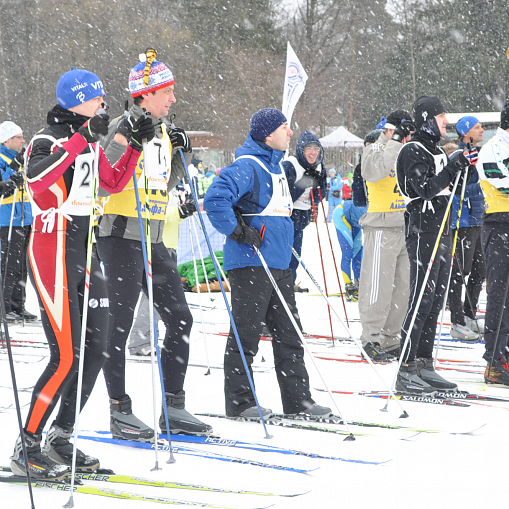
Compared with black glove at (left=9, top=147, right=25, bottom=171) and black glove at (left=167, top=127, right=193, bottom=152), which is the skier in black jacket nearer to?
black glove at (left=167, top=127, right=193, bottom=152)

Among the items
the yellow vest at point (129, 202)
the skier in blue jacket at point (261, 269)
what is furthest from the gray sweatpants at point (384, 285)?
the yellow vest at point (129, 202)

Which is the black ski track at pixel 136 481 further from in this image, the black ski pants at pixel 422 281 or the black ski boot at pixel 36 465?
the black ski pants at pixel 422 281

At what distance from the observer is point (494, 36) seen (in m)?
35.8

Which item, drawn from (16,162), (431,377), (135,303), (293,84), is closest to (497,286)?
(431,377)

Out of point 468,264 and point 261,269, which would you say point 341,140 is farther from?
point 261,269

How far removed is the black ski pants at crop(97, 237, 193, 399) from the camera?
3.59 m

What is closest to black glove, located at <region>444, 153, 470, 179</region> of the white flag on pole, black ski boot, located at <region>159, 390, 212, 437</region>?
black ski boot, located at <region>159, 390, 212, 437</region>

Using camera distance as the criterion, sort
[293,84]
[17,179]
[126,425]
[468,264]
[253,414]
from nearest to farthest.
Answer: [126,425]
[253,414]
[17,179]
[468,264]
[293,84]

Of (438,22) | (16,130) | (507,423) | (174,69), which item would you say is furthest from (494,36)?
(507,423)

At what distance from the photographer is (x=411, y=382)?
467cm

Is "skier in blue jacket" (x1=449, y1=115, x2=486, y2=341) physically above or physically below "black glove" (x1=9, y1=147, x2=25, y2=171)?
below

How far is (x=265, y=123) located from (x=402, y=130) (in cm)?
188

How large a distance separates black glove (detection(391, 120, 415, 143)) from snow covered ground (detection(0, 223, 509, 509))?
6.29 ft

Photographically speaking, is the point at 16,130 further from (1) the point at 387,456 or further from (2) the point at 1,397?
(1) the point at 387,456
